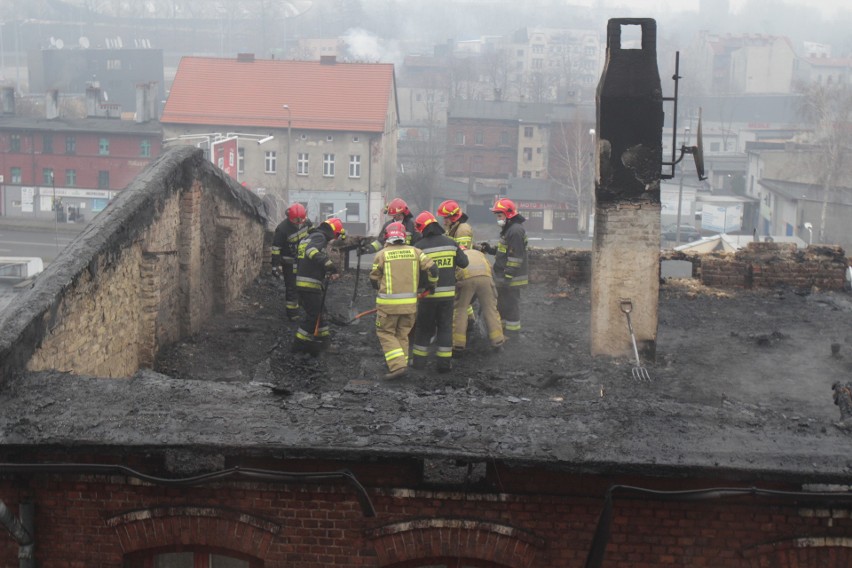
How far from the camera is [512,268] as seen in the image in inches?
444

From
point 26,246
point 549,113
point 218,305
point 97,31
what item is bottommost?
point 26,246

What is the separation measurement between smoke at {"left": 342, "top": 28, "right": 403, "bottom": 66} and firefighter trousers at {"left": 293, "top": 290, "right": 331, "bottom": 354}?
105 meters

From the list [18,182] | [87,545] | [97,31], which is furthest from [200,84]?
[97,31]

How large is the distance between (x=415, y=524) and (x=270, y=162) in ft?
153

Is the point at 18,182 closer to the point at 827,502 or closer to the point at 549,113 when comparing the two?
the point at 549,113

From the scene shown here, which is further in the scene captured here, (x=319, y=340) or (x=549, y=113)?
(x=549, y=113)

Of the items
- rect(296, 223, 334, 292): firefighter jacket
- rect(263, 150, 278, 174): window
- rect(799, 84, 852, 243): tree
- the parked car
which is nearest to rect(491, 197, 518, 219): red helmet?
rect(296, 223, 334, 292): firefighter jacket

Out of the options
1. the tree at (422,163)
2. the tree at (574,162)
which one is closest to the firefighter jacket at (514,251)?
the tree at (574,162)

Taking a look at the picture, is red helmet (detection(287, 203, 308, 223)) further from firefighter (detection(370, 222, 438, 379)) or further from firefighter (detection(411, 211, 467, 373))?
firefighter (detection(370, 222, 438, 379))

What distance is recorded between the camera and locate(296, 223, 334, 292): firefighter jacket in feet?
34.5

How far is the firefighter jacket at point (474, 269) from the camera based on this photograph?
1059 cm

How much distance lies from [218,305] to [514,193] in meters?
47.0

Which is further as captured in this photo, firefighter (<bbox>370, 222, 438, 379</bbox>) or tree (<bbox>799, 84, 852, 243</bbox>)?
tree (<bbox>799, 84, 852, 243</bbox>)

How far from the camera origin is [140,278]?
30.8 feet
